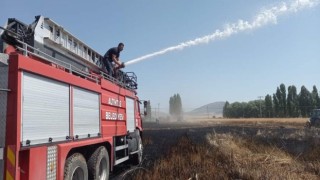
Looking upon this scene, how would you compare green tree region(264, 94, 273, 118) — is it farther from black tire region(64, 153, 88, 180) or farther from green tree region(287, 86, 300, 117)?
black tire region(64, 153, 88, 180)

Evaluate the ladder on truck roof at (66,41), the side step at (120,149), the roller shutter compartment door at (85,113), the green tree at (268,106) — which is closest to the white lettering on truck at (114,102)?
the side step at (120,149)

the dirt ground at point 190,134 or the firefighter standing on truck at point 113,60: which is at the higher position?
the firefighter standing on truck at point 113,60

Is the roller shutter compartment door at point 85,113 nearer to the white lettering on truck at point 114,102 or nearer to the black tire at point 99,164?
the black tire at point 99,164

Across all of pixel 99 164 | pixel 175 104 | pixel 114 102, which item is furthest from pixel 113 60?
pixel 175 104

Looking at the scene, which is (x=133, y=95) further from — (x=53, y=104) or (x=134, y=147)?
(x=53, y=104)

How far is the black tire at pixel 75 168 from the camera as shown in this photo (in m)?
6.83

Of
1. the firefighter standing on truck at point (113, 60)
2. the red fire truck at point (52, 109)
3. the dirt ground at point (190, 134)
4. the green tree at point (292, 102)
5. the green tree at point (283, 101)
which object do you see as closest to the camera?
the red fire truck at point (52, 109)

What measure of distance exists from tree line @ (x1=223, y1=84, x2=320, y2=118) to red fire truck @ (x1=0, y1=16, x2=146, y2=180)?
95290 mm

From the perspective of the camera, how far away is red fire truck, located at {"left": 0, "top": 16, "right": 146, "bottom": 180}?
547cm

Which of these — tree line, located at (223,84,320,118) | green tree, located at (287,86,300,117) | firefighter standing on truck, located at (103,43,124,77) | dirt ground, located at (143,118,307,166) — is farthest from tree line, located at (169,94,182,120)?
firefighter standing on truck, located at (103,43,124,77)

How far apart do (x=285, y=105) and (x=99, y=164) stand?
104648 mm

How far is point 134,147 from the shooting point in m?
13.0

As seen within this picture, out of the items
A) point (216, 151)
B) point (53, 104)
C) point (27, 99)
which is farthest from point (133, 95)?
point (27, 99)

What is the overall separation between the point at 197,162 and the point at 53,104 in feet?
18.7
